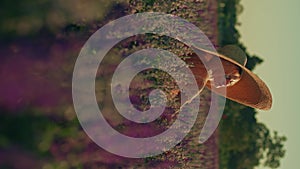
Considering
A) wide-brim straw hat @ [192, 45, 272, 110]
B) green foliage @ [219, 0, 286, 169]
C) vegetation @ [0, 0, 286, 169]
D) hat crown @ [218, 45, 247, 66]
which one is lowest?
vegetation @ [0, 0, 286, 169]

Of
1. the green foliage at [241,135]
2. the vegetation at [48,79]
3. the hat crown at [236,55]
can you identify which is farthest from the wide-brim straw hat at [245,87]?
the green foliage at [241,135]

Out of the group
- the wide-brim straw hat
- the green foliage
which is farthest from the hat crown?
the green foliage

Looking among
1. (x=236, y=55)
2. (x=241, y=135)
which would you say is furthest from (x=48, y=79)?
(x=241, y=135)

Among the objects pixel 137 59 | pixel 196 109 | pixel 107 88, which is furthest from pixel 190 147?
pixel 107 88

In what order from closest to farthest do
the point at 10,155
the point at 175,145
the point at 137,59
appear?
the point at 10,155, the point at 137,59, the point at 175,145

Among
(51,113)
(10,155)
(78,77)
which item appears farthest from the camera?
(78,77)

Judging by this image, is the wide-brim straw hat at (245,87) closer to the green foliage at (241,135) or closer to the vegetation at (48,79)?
the vegetation at (48,79)

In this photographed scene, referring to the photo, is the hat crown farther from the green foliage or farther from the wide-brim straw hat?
the green foliage

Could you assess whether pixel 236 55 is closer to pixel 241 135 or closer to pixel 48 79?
pixel 48 79

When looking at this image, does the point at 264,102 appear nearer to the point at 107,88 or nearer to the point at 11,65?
the point at 107,88
